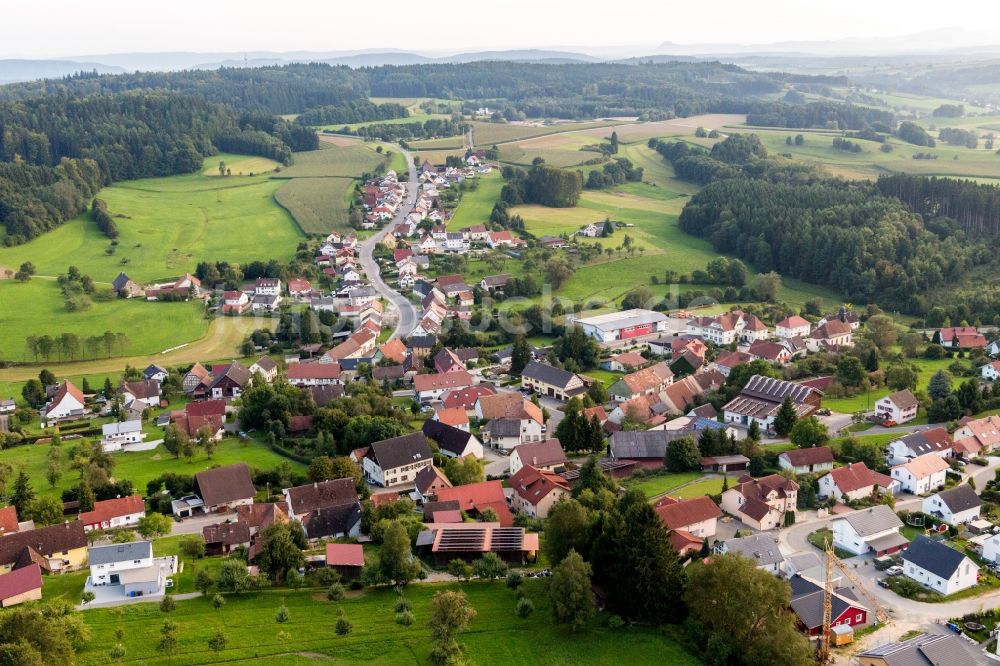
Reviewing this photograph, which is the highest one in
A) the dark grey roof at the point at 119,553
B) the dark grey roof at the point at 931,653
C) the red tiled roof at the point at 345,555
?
the dark grey roof at the point at 119,553

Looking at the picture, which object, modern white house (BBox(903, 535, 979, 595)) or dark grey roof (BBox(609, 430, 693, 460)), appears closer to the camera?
modern white house (BBox(903, 535, 979, 595))

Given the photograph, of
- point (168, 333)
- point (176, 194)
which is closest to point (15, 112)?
point (176, 194)

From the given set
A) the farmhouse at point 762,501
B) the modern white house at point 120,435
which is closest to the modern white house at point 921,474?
the farmhouse at point 762,501

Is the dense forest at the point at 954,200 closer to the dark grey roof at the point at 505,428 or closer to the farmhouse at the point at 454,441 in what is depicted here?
the dark grey roof at the point at 505,428

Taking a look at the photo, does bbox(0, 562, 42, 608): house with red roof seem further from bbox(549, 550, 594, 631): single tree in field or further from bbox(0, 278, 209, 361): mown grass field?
bbox(0, 278, 209, 361): mown grass field

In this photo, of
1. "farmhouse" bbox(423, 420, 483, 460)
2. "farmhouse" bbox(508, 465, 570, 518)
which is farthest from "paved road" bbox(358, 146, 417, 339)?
"farmhouse" bbox(508, 465, 570, 518)

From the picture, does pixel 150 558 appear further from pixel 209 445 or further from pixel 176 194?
pixel 176 194
